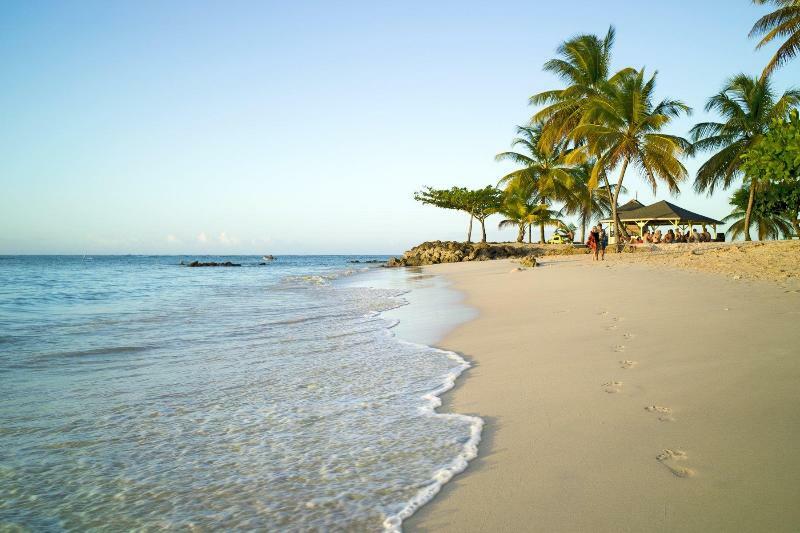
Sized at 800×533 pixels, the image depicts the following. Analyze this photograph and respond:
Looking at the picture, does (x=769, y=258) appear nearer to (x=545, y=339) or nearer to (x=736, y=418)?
(x=545, y=339)

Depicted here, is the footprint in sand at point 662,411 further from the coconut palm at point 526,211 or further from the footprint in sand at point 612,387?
the coconut palm at point 526,211

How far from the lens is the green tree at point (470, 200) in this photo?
44.2m

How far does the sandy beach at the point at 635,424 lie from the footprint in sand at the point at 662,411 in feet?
0.04

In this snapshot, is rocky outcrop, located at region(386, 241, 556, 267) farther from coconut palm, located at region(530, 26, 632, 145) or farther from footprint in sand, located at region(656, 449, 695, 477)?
footprint in sand, located at region(656, 449, 695, 477)

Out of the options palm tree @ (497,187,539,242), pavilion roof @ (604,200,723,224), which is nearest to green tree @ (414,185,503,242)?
palm tree @ (497,187,539,242)

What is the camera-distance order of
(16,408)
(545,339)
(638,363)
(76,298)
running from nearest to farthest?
(16,408) → (638,363) → (545,339) → (76,298)

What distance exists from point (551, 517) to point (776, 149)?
47.2 ft

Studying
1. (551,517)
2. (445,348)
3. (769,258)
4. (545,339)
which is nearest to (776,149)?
(769,258)

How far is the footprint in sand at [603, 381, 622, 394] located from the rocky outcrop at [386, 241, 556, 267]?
2880cm

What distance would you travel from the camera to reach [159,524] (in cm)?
246

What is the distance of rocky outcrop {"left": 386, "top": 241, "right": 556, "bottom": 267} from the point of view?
115 ft

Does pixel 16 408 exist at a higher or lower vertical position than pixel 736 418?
lower

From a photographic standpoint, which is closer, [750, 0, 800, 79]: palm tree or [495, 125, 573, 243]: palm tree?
[750, 0, 800, 79]: palm tree

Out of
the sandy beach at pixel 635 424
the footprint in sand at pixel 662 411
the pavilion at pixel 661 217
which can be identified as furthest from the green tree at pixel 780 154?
the pavilion at pixel 661 217
